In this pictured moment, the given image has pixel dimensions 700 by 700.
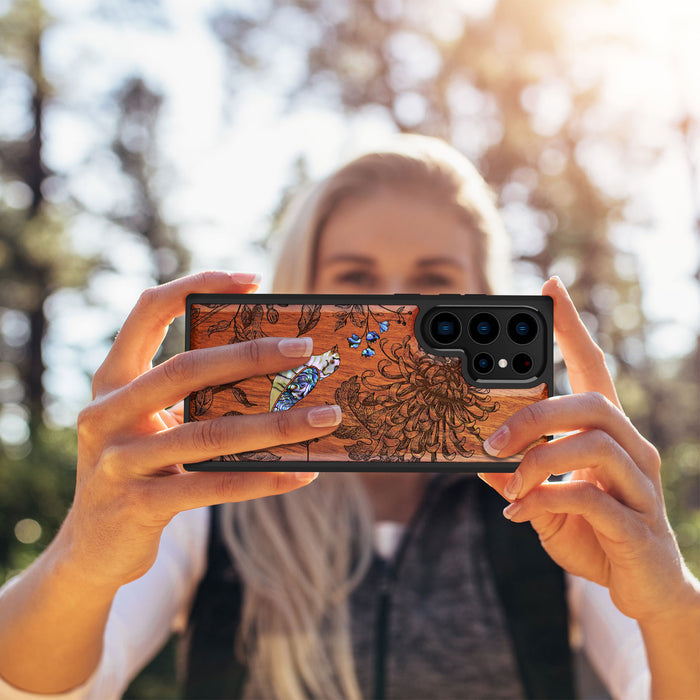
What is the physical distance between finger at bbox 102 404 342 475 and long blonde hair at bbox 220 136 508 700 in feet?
4.16

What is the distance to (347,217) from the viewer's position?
255cm

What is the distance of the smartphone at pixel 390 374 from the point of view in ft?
4.17

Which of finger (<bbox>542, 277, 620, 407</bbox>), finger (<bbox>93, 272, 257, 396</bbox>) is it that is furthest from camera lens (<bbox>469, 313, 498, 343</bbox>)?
finger (<bbox>93, 272, 257, 396</bbox>)

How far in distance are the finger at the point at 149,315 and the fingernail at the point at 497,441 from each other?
59 centimetres

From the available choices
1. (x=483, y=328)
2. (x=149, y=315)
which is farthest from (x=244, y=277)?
(x=483, y=328)

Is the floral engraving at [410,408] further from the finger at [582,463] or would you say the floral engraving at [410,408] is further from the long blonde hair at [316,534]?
the long blonde hair at [316,534]

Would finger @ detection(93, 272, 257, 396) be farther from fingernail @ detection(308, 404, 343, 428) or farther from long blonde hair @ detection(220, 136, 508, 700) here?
long blonde hair @ detection(220, 136, 508, 700)

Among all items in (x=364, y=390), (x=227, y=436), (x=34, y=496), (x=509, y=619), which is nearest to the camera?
(x=227, y=436)

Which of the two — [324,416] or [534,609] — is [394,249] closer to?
[324,416]

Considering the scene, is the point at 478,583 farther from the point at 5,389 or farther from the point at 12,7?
the point at 5,389

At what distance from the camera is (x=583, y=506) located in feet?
4.14

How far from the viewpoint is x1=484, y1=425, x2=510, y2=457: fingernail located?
4.00ft

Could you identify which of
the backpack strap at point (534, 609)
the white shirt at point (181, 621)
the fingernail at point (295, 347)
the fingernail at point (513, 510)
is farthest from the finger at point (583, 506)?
the backpack strap at point (534, 609)

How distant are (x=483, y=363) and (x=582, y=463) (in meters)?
0.27
